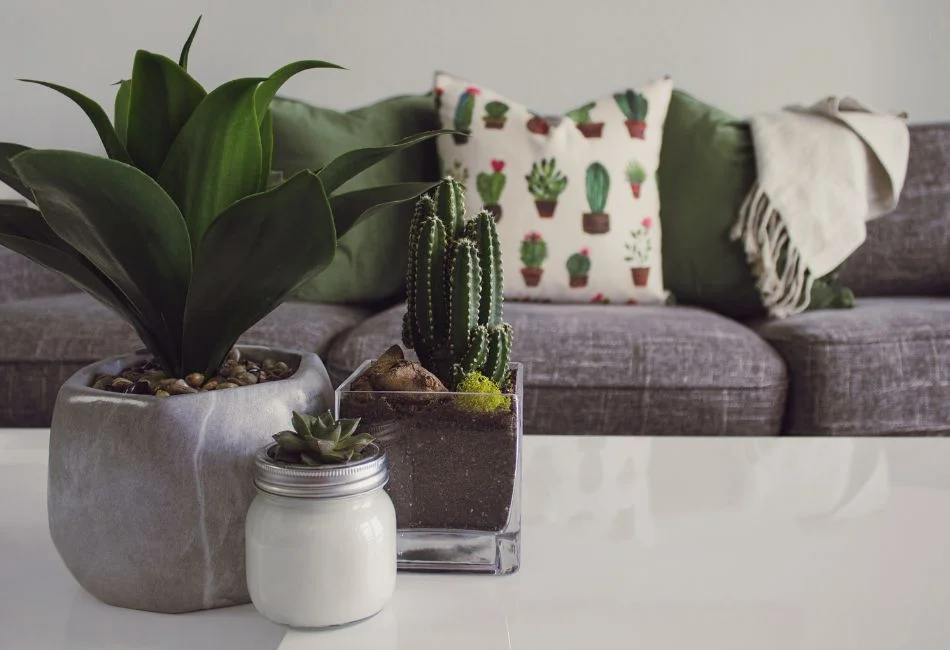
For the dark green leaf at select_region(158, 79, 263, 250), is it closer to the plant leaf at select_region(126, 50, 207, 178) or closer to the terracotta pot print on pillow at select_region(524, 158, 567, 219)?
the plant leaf at select_region(126, 50, 207, 178)

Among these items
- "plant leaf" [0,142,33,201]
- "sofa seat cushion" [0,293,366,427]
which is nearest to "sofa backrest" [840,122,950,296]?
"sofa seat cushion" [0,293,366,427]

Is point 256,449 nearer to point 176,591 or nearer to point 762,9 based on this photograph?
point 176,591

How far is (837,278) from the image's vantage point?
211 cm

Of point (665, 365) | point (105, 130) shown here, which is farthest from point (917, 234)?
point (105, 130)

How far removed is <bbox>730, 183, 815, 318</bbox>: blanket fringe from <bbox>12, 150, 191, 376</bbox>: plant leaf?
5.06 feet

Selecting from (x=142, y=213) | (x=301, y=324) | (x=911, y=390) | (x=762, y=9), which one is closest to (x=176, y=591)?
(x=142, y=213)

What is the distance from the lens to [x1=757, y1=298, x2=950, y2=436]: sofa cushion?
1576mm

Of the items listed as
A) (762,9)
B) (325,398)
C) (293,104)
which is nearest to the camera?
(325,398)

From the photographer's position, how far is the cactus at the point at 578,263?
1948 millimetres

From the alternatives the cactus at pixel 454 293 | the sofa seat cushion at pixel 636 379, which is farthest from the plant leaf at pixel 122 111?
the sofa seat cushion at pixel 636 379

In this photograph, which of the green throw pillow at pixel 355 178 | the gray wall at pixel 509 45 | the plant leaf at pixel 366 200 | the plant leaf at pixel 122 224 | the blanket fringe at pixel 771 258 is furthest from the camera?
the gray wall at pixel 509 45

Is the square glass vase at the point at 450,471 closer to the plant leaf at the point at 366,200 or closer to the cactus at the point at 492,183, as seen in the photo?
the plant leaf at the point at 366,200

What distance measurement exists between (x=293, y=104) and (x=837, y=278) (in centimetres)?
130

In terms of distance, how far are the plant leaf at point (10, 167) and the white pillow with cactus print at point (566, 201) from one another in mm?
1386
